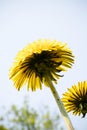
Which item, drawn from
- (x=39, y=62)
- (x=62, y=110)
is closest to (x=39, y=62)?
(x=39, y=62)

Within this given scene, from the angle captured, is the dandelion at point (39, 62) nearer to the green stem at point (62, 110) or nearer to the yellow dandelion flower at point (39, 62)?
the yellow dandelion flower at point (39, 62)

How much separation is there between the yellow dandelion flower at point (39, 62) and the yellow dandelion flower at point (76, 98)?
701 mm

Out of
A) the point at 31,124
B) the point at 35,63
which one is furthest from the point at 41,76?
the point at 31,124

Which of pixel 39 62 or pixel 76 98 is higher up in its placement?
pixel 39 62

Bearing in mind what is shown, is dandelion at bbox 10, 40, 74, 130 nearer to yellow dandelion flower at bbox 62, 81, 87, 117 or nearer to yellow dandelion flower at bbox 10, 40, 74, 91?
yellow dandelion flower at bbox 10, 40, 74, 91

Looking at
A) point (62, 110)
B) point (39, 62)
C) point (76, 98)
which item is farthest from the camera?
point (76, 98)

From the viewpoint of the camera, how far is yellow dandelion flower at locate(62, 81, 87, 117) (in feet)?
19.6

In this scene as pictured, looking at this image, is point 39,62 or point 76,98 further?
point 76,98

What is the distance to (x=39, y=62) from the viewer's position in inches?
206

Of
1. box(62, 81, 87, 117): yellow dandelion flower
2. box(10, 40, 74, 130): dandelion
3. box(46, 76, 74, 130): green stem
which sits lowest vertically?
box(46, 76, 74, 130): green stem

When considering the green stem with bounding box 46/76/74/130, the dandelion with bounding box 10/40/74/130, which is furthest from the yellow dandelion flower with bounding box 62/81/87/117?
the green stem with bounding box 46/76/74/130

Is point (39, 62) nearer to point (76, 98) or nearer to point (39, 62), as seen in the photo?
point (39, 62)

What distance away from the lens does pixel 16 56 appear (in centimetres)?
526

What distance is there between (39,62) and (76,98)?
50.4 inches
